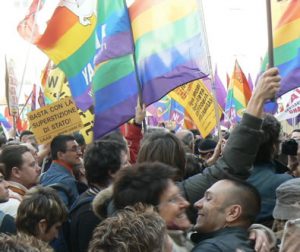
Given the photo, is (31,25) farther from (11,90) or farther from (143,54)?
(11,90)

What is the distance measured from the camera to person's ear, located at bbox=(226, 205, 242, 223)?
2914mm

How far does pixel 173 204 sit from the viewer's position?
294 centimetres

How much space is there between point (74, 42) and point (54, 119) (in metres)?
0.96

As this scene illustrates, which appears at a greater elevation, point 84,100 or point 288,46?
point 288,46

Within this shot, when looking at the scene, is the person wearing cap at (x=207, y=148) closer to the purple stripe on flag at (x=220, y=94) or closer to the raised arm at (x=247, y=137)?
the raised arm at (x=247, y=137)

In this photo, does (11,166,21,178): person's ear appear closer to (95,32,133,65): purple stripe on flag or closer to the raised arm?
(95,32,133,65): purple stripe on flag

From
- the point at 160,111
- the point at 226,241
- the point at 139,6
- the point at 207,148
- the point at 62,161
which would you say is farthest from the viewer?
the point at 160,111

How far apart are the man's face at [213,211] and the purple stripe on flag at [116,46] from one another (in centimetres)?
348

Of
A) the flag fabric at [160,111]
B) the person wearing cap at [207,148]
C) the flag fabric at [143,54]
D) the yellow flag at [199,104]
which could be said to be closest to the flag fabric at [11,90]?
the yellow flag at [199,104]

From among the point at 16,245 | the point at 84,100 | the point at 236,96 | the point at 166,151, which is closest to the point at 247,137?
the point at 166,151

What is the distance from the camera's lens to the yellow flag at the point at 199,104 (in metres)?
8.73

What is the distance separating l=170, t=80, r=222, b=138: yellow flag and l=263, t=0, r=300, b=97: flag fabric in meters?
2.03

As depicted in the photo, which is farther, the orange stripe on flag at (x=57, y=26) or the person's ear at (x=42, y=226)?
the orange stripe on flag at (x=57, y=26)

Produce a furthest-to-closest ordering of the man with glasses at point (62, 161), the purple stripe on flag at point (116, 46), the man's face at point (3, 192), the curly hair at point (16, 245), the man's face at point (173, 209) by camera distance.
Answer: the purple stripe on flag at point (116, 46) → the man with glasses at point (62, 161) → the man's face at point (3, 192) → the man's face at point (173, 209) → the curly hair at point (16, 245)
